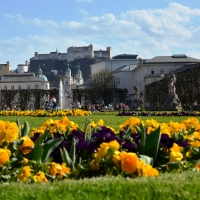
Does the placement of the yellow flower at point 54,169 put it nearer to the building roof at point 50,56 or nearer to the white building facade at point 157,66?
the white building facade at point 157,66

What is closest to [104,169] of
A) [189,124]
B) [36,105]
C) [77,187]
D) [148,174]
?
[148,174]

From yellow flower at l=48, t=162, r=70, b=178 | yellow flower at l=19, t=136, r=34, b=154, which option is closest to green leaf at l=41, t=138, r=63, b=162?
yellow flower at l=19, t=136, r=34, b=154

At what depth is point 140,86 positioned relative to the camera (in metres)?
94.8

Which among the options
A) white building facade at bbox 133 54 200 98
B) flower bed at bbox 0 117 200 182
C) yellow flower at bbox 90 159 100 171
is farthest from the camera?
white building facade at bbox 133 54 200 98

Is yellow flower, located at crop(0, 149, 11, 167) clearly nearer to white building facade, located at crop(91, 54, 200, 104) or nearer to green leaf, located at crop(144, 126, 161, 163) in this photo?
green leaf, located at crop(144, 126, 161, 163)

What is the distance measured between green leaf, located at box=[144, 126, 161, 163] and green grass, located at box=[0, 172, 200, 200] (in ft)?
2.43

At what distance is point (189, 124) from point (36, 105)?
64.4m

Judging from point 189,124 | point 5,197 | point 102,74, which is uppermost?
point 102,74

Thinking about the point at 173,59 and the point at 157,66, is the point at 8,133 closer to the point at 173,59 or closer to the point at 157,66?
the point at 157,66

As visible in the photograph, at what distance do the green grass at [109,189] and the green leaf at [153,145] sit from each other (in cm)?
74

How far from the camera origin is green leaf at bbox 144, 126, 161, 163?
15.8 feet

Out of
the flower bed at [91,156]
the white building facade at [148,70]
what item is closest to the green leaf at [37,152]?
the flower bed at [91,156]

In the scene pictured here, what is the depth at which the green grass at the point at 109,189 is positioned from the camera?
11.9ft

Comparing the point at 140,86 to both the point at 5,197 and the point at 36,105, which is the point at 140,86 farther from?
the point at 5,197
